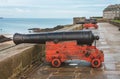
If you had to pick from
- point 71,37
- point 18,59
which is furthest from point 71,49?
point 18,59

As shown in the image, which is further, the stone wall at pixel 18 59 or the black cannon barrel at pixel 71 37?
the black cannon barrel at pixel 71 37

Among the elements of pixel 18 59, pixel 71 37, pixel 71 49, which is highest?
pixel 71 37

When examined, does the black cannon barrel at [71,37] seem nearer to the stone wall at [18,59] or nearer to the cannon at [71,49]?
the cannon at [71,49]

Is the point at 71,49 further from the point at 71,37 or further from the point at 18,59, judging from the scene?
the point at 18,59

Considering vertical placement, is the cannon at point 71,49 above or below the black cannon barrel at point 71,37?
below

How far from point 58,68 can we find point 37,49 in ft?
4.25

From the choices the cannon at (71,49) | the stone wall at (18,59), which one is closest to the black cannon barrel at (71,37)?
the cannon at (71,49)

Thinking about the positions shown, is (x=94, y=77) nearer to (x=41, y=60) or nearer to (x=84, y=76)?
(x=84, y=76)

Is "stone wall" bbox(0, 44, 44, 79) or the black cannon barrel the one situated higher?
the black cannon barrel

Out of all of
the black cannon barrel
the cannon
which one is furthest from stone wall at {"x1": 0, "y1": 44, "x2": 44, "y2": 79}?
the cannon

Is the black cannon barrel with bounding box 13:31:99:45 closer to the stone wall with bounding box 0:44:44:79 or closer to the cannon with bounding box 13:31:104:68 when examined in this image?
the cannon with bounding box 13:31:104:68

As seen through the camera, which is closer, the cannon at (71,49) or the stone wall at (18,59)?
the stone wall at (18,59)

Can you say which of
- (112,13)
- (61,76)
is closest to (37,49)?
(61,76)

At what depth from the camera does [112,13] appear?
4643 inches
